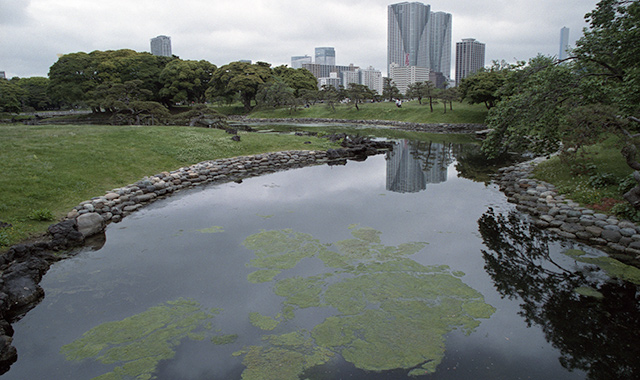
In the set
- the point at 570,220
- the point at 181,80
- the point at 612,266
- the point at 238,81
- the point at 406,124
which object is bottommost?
the point at 612,266

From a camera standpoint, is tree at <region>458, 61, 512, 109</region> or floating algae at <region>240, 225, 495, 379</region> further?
tree at <region>458, 61, 512, 109</region>

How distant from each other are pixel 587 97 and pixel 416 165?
482 inches

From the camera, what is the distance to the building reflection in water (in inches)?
800

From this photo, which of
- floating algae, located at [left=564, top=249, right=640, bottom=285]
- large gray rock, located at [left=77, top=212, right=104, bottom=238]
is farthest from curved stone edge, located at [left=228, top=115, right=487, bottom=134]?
large gray rock, located at [left=77, top=212, right=104, bottom=238]

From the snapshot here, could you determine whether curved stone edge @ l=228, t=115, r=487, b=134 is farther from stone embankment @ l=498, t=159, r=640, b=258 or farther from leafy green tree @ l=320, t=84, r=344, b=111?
stone embankment @ l=498, t=159, r=640, b=258

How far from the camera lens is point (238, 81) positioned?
234 feet

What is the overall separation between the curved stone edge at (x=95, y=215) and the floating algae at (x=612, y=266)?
531 inches

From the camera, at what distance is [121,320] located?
768 cm

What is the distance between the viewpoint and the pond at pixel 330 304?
21.2 ft

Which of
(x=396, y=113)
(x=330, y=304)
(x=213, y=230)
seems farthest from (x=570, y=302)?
(x=396, y=113)

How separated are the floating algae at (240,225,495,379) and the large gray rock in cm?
542

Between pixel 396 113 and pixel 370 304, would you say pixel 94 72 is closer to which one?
pixel 396 113

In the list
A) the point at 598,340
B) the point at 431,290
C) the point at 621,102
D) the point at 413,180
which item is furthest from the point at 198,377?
the point at 413,180

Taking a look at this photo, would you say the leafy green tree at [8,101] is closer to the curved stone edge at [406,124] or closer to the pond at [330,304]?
the curved stone edge at [406,124]
